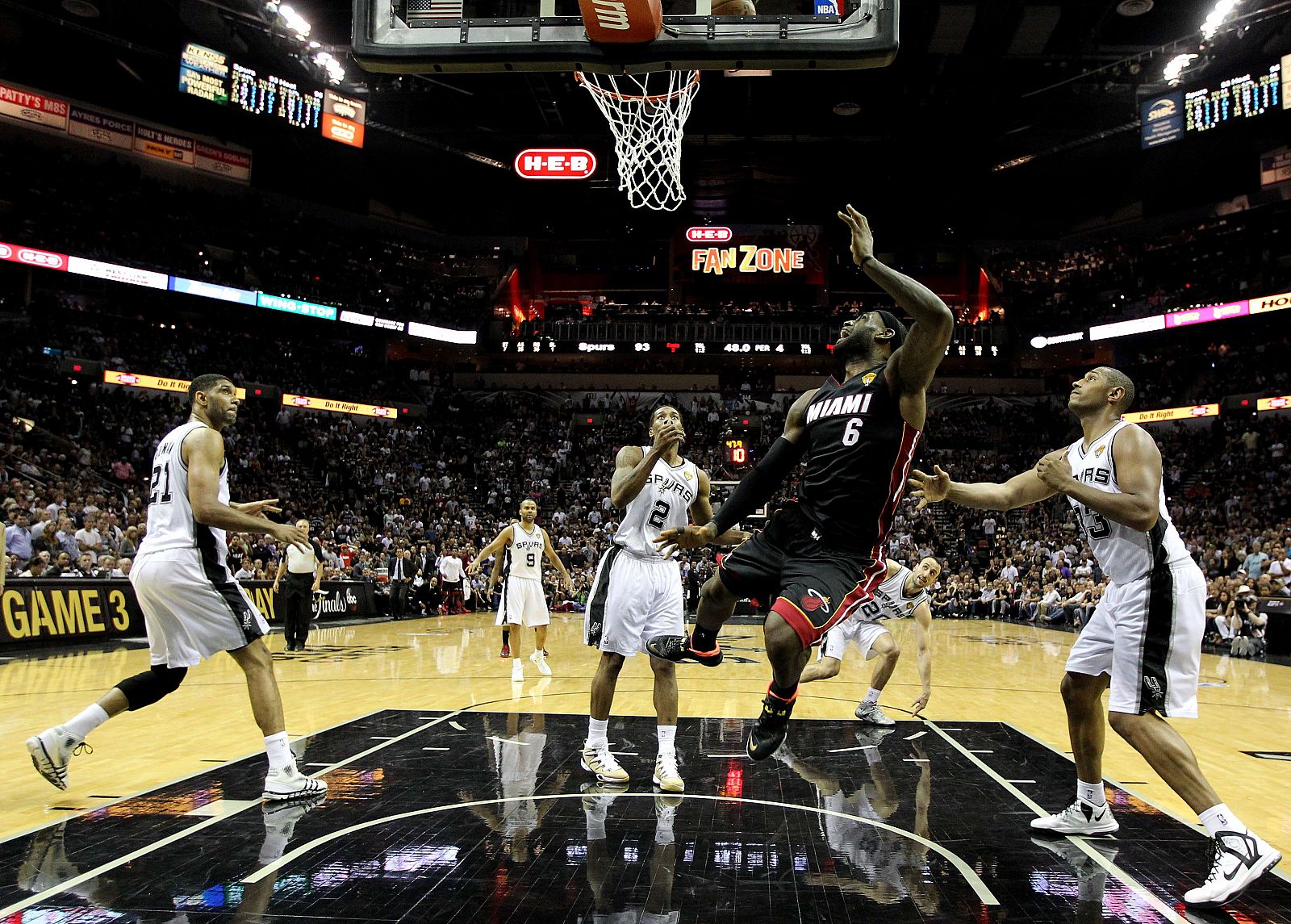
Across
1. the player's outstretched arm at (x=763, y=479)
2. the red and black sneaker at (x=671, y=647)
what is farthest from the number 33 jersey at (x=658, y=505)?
the player's outstretched arm at (x=763, y=479)

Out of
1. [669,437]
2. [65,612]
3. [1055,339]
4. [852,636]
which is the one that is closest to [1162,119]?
[1055,339]

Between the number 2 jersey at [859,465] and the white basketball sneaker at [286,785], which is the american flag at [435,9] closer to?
the number 2 jersey at [859,465]

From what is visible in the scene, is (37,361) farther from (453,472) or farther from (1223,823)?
(1223,823)

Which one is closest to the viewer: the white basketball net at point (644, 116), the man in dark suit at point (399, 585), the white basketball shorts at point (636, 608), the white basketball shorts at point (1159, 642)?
the white basketball shorts at point (1159, 642)

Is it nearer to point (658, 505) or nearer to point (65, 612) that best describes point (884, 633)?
point (658, 505)

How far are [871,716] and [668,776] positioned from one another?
10.7 ft

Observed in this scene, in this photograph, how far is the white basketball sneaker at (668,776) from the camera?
571 centimetres

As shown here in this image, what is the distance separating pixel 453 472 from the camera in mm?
34969

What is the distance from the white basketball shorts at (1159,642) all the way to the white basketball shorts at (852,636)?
Answer: 4.08 m

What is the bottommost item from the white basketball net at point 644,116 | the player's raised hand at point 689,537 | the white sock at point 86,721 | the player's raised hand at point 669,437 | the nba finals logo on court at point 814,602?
the white sock at point 86,721

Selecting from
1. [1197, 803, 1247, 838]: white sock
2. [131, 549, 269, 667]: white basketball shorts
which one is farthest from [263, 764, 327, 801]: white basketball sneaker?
[1197, 803, 1247, 838]: white sock

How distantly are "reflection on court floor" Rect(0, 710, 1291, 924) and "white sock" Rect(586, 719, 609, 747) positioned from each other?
0.23 meters

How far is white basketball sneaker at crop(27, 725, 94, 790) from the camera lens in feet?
16.8

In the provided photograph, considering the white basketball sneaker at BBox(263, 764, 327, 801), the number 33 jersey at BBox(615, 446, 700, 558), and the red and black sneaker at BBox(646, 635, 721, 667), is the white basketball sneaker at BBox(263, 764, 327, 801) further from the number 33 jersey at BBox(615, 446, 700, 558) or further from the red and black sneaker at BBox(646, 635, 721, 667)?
the number 33 jersey at BBox(615, 446, 700, 558)
